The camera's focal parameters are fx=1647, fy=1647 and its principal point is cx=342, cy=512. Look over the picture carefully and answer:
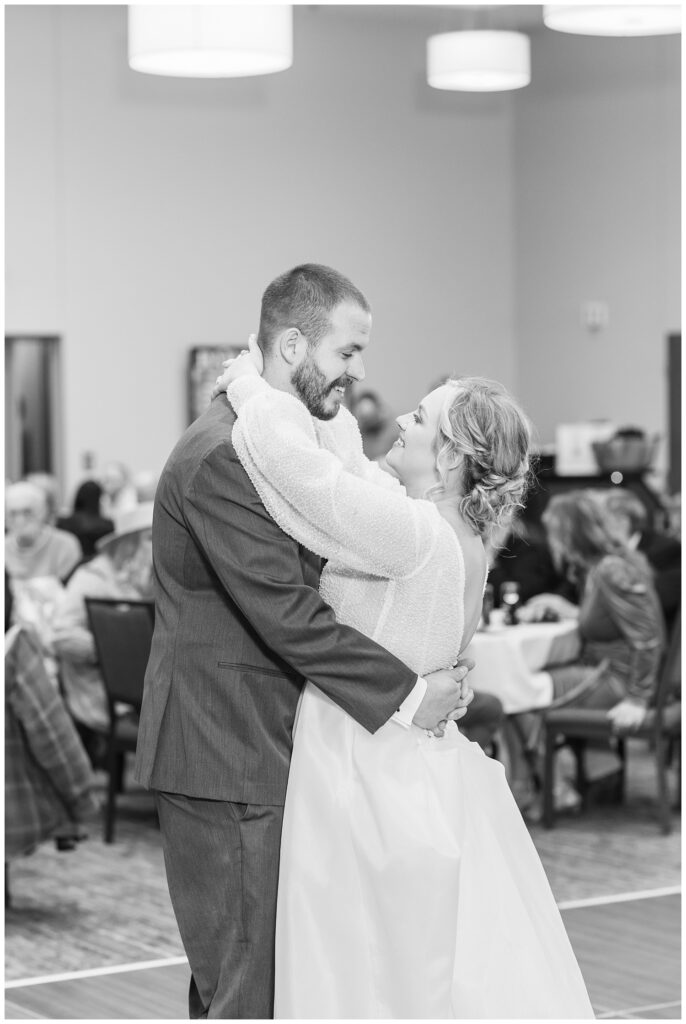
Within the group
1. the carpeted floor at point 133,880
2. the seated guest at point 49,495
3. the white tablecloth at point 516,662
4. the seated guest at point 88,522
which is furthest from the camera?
the seated guest at point 49,495

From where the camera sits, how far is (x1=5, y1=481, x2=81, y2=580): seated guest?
805 cm

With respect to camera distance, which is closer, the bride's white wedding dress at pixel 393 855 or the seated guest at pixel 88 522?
the bride's white wedding dress at pixel 393 855

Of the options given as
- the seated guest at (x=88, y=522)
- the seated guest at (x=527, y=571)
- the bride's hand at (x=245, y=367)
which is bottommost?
the seated guest at (x=527, y=571)

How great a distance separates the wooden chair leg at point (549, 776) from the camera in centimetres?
619

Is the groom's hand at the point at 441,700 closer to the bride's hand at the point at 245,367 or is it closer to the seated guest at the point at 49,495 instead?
the bride's hand at the point at 245,367

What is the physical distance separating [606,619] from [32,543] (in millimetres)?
3154

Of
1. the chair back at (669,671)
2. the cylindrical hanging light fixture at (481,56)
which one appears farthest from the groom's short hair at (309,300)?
the cylindrical hanging light fixture at (481,56)

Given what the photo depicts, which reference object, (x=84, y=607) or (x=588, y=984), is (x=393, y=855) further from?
(x=84, y=607)

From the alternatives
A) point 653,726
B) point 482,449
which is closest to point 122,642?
point 653,726

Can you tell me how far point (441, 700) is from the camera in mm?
2621

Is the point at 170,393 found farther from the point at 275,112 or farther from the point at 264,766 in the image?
the point at 264,766

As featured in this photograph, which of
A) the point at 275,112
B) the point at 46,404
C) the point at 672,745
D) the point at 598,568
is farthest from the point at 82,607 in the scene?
the point at 275,112

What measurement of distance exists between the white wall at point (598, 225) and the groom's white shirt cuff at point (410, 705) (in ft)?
33.7

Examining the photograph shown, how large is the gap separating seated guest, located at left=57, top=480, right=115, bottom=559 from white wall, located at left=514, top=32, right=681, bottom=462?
16.4 feet
